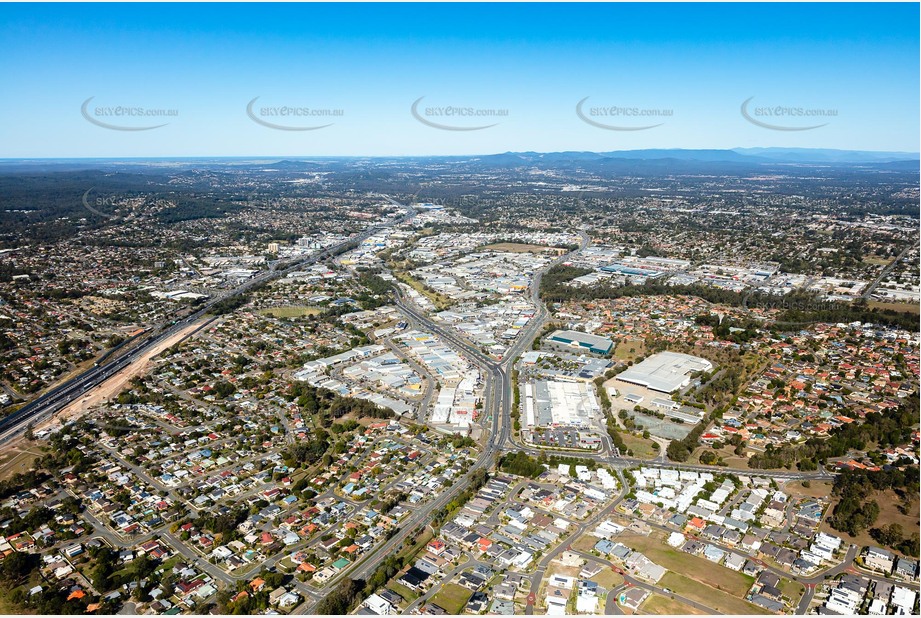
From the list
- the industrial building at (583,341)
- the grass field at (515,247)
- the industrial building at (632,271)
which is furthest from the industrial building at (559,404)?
the grass field at (515,247)

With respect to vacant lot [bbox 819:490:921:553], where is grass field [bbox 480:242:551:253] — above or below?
above

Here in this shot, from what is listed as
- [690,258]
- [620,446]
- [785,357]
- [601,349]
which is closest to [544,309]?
[601,349]

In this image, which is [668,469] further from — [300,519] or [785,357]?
[785,357]

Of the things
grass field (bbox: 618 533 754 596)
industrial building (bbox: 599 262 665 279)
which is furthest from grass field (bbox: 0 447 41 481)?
industrial building (bbox: 599 262 665 279)

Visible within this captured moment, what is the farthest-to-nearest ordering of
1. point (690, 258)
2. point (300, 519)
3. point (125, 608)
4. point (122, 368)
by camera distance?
1. point (690, 258)
2. point (122, 368)
3. point (300, 519)
4. point (125, 608)

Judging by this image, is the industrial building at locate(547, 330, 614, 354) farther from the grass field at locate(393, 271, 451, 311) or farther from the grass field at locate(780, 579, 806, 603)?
the grass field at locate(780, 579, 806, 603)

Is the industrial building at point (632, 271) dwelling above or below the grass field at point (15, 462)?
above

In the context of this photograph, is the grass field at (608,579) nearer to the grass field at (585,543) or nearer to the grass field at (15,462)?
the grass field at (585,543)
